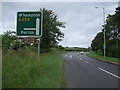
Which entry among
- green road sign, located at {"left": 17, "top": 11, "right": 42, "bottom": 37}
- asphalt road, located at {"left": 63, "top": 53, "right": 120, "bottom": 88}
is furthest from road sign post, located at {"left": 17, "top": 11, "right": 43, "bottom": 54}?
asphalt road, located at {"left": 63, "top": 53, "right": 120, "bottom": 88}

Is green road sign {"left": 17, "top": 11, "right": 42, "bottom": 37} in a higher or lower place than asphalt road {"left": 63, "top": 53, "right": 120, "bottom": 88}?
higher

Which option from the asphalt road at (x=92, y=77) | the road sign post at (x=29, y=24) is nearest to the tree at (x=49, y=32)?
the asphalt road at (x=92, y=77)

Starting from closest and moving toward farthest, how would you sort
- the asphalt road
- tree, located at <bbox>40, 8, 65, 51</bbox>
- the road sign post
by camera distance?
the asphalt road
the road sign post
tree, located at <bbox>40, 8, 65, 51</bbox>

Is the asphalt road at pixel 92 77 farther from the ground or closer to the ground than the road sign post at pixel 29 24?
closer to the ground

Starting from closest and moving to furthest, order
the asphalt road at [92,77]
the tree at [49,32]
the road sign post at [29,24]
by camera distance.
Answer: the asphalt road at [92,77], the road sign post at [29,24], the tree at [49,32]

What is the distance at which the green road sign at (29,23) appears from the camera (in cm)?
1009

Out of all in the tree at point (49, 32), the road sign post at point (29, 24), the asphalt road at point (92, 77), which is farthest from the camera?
the tree at point (49, 32)

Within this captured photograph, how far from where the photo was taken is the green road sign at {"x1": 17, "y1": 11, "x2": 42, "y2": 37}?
33.1ft

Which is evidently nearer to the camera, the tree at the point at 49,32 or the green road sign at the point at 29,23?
the green road sign at the point at 29,23

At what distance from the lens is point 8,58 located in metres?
9.40

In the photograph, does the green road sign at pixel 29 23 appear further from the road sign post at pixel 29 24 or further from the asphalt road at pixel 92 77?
the asphalt road at pixel 92 77

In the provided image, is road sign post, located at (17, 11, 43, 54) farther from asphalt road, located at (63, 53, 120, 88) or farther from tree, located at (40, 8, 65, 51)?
tree, located at (40, 8, 65, 51)

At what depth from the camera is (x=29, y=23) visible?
1012 cm

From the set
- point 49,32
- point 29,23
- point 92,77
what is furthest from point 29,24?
point 49,32
